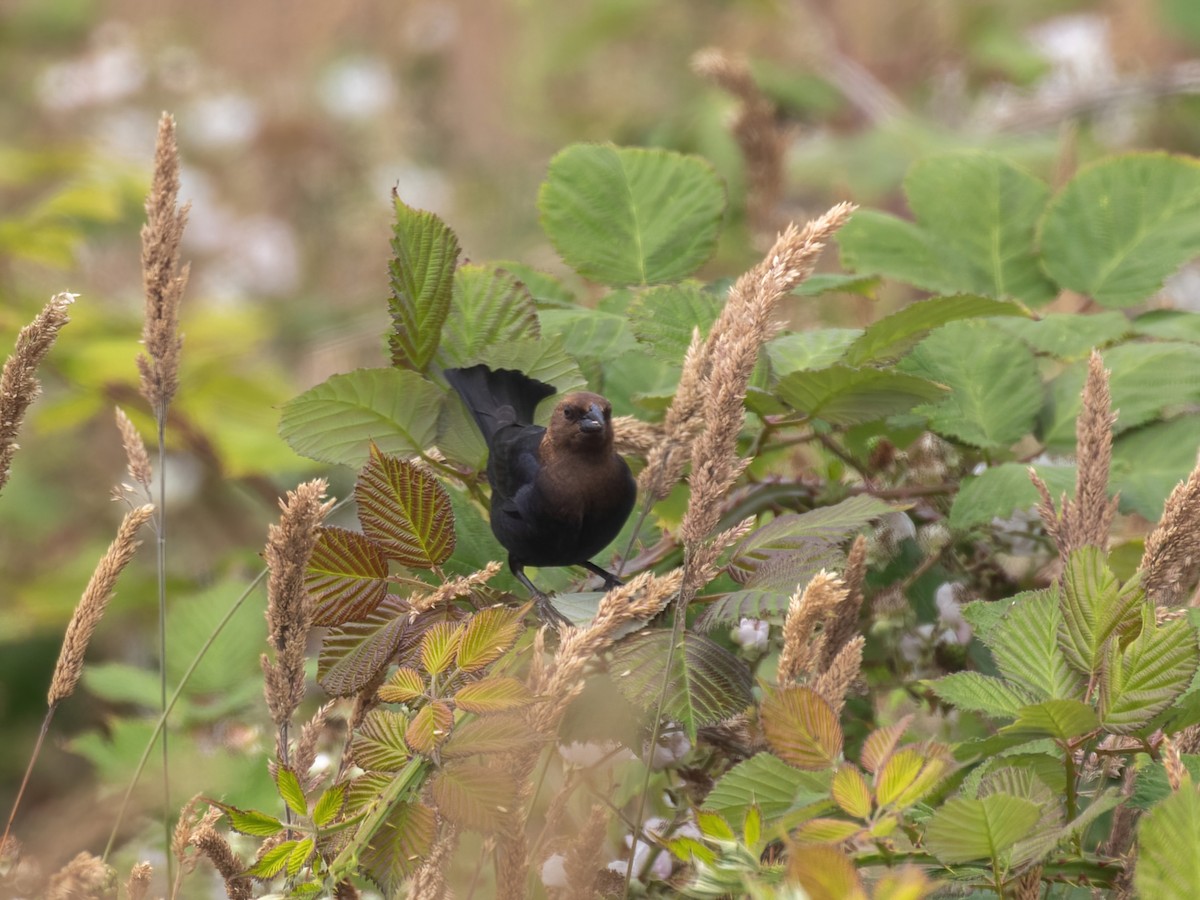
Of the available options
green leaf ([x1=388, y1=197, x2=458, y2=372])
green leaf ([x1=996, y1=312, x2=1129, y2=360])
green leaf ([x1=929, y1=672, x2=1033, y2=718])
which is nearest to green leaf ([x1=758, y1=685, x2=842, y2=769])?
green leaf ([x1=929, y1=672, x2=1033, y2=718])

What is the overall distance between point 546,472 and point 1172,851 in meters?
0.62

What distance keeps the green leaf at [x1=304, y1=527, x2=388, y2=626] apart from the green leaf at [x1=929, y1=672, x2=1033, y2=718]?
1.42ft

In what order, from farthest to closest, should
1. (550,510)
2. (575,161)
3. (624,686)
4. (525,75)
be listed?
(525,75)
(575,161)
(550,510)
(624,686)

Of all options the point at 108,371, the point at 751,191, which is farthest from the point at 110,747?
the point at 751,191

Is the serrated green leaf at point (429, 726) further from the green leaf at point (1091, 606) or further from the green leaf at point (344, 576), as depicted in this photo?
the green leaf at point (1091, 606)

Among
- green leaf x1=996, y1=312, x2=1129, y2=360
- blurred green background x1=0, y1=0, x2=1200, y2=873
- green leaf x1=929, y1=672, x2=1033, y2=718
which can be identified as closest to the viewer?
green leaf x1=929, y1=672, x2=1033, y2=718

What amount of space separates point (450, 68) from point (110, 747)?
16.0ft

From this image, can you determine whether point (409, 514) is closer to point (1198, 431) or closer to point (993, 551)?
point (993, 551)

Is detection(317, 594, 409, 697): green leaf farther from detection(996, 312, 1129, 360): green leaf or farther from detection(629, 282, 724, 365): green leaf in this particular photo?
detection(996, 312, 1129, 360): green leaf

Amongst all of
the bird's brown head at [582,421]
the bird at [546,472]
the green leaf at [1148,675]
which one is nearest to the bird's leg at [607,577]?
the bird at [546,472]

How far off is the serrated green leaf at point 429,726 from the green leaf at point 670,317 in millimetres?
452

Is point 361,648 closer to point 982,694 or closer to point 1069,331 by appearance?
point 982,694

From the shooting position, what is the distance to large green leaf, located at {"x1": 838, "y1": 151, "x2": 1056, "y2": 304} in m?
1.44

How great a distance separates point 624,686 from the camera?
98cm
